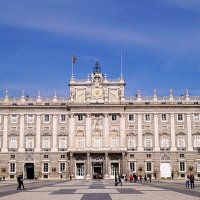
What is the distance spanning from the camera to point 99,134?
266 ft

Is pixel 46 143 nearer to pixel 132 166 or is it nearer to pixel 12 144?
pixel 12 144

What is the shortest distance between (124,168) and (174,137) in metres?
11.2

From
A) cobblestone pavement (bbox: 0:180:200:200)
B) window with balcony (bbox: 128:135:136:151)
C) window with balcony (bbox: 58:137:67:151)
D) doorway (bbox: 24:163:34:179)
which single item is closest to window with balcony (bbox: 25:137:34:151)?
doorway (bbox: 24:163:34:179)

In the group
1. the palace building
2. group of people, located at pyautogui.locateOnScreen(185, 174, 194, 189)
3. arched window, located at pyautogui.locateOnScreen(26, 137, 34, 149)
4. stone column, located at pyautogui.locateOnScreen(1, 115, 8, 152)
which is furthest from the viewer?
arched window, located at pyautogui.locateOnScreen(26, 137, 34, 149)

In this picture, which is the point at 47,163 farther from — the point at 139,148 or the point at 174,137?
the point at 174,137

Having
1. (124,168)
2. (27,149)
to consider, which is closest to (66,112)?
(27,149)

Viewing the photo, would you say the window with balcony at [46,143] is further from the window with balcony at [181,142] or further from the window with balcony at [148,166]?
the window with balcony at [181,142]

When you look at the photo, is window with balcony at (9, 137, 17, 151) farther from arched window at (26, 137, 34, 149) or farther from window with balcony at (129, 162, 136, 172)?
window with balcony at (129, 162, 136, 172)

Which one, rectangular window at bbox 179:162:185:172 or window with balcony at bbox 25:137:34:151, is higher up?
window with balcony at bbox 25:137:34:151

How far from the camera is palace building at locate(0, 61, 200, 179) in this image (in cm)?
7962

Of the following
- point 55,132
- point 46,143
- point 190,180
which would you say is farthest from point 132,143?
point 190,180

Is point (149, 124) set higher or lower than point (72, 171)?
higher

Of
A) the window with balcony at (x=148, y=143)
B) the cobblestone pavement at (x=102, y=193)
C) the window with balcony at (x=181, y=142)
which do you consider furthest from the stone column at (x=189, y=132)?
the cobblestone pavement at (x=102, y=193)

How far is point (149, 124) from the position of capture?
81.6 m
